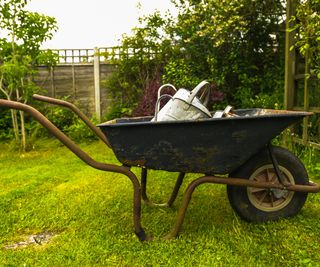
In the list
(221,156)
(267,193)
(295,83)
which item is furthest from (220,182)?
(295,83)

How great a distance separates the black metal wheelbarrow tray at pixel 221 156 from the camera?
1.77 meters

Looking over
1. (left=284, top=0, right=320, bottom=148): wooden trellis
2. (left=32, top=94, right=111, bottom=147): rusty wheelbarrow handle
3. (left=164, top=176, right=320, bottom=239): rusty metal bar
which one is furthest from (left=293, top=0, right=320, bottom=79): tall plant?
(left=32, top=94, right=111, bottom=147): rusty wheelbarrow handle

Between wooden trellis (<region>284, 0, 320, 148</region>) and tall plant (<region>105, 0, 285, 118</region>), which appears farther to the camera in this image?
tall plant (<region>105, 0, 285, 118</region>)

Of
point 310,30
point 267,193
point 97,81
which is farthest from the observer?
point 97,81

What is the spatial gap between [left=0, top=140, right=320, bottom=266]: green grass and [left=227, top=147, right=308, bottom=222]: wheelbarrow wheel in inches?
2.9

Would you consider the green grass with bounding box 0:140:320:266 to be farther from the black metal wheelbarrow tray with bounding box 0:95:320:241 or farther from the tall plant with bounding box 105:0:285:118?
the tall plant with bounding box 105:0:285:118

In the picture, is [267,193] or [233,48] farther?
[233,48]

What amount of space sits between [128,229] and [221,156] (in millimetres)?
844

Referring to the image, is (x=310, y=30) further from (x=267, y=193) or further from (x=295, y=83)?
(x=267, y=193)

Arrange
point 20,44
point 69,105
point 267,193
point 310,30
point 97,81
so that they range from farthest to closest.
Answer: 1. point 97,81
2. point 20,44
3. point 310,30
4. point 69,105
5. point 267,193

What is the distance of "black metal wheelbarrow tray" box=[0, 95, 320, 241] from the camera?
69.7 inches

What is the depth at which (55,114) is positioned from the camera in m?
6.17

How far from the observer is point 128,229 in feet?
7.09

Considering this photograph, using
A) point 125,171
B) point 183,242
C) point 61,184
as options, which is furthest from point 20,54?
point 183,242
